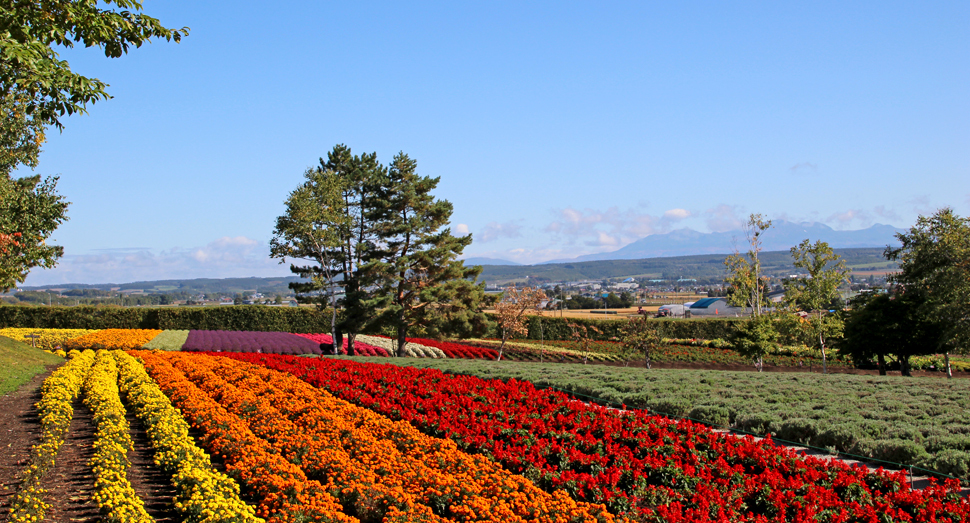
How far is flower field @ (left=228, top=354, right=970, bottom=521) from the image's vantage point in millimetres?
6387

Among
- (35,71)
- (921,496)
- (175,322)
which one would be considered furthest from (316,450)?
(175,322)

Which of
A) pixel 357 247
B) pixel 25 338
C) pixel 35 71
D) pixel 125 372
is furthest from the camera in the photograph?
pixel 357 247

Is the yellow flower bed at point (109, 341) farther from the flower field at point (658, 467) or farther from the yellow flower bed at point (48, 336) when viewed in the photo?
the flower field at point (658, 467)

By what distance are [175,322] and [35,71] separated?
37262 millimetres

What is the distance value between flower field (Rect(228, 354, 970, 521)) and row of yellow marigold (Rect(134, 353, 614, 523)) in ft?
1.82

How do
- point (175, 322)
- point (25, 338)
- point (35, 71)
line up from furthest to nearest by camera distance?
point (175, 322), point (25, 338), point (35, 71)

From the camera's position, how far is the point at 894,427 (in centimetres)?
970

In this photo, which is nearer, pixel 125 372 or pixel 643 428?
pixel 643 428

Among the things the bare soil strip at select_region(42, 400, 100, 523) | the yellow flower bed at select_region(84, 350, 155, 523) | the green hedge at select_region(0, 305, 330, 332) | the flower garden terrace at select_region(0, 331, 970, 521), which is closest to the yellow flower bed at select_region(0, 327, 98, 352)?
the green hedge at select_region(0, 305, 330, 332)

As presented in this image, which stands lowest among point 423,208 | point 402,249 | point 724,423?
point 724,423

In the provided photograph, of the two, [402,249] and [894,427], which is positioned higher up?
Result: [402,249]

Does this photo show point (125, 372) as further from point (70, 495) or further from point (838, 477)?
point (838, 477)

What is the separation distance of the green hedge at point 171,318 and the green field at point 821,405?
91.8ft

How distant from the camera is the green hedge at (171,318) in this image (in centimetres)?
3912
